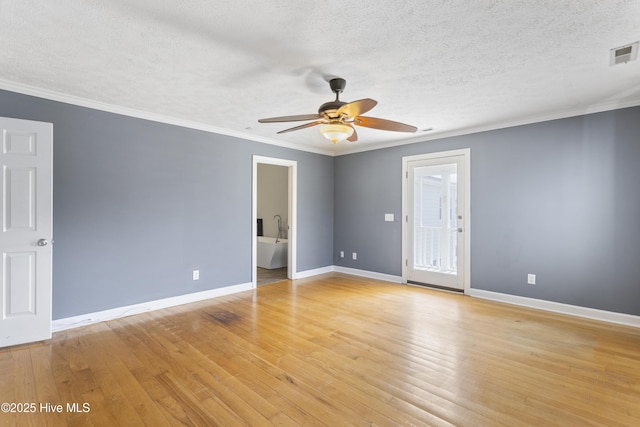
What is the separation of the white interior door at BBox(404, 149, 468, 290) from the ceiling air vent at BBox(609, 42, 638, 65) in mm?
2233

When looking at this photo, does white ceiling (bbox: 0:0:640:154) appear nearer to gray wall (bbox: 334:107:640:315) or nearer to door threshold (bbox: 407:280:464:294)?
gray wall (bbox: 334:107:640:315)

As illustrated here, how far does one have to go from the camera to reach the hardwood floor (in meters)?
1.91

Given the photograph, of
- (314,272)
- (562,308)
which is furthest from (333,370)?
(314,272)

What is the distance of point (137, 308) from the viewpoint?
374 centimetres

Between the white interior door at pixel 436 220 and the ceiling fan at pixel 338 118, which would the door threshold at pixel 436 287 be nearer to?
the white interior door at pixel 436 220

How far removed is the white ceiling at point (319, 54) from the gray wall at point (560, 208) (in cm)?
39

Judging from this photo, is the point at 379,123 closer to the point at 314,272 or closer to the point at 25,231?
the point at 25,231

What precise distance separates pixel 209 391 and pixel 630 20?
3.64m

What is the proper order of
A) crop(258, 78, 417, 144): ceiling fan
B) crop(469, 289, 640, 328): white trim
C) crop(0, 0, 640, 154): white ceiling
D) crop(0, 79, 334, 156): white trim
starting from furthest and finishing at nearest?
crop(469, 289, 640, 328): white trim < crop(0, 79, 334, 156): white trim < crop(258, 78, 417, 144): ceiling fan < crop(0, 0, 640, 154): white ceiling

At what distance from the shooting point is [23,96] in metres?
3.04

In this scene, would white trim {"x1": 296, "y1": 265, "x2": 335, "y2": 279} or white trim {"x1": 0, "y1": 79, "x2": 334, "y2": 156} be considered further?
white trim {"x1": 296, "y1": 265, "x2": 335, "y2": 279}

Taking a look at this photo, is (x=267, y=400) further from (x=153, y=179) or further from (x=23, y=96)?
(x=23, y=96)

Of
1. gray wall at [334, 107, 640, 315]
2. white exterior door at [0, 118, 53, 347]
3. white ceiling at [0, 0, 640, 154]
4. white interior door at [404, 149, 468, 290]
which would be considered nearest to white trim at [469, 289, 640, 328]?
gray wall at [334, 107, 640, 315]

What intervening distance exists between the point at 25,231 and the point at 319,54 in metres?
3.11
